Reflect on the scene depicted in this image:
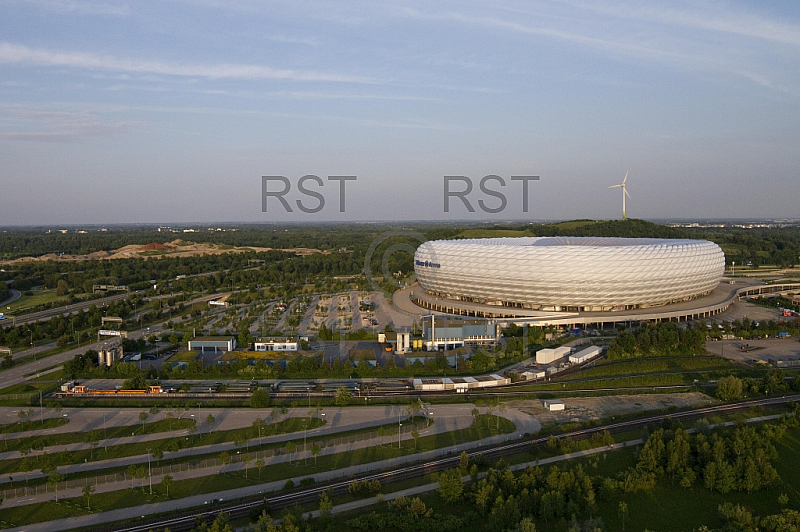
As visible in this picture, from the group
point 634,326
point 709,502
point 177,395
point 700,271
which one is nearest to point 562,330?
point 634,326

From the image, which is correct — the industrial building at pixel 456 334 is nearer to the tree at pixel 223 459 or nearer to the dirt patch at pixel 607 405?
the dirt patch at pixel 607 405

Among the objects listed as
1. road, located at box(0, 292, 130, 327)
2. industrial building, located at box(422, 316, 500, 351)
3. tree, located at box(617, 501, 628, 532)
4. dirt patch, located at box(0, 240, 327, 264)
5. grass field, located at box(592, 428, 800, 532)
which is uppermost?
dirt patch, located at box(0, 240, 327, 264)

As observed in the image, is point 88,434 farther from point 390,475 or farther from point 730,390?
point 730,390

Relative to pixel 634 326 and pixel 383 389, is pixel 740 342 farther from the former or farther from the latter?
pixel 383 389

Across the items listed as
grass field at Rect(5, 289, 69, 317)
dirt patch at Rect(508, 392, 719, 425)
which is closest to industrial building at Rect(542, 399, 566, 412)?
dirt patch at Rect(508, 392, 719, 425)

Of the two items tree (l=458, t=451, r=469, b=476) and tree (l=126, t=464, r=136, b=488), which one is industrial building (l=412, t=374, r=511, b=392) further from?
tree (l=126, t=464, r=136, b=488)
